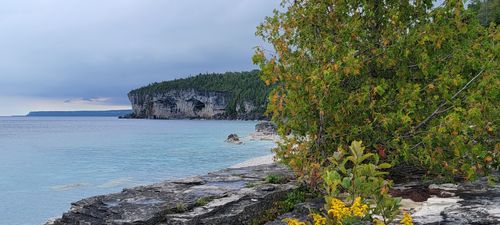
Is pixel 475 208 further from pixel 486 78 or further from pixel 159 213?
pixel 159 213

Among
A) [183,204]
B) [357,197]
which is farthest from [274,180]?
[357,197]

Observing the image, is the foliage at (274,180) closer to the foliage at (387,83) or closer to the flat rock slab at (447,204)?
the foliage at (387,83)

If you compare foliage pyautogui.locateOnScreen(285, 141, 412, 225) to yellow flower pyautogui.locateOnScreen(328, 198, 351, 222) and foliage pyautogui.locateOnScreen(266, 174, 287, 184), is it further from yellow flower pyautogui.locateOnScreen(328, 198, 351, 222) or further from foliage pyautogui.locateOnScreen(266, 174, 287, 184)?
foliage pyautogui.locateOnScreen(266, 174, 287, 184)

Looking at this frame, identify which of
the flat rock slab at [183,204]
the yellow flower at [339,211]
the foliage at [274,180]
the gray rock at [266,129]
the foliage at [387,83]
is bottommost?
the gray rock at [266,129]

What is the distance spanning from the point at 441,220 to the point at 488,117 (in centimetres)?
399

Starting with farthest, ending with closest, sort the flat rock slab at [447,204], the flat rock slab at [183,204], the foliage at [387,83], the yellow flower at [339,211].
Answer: the foliage at [387,83] < the flat rock slab at [183,204] < the flat rock slab at [447,204] < the yellow flower at [339,211]

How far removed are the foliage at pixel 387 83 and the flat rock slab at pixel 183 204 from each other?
3.80ft

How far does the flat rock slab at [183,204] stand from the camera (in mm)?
8602

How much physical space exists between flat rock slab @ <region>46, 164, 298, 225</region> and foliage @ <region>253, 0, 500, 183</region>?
1157 mm

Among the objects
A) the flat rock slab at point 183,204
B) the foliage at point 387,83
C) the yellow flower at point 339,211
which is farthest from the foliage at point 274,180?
the yellow flower at point 339,211

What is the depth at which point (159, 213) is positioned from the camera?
8.67 meters

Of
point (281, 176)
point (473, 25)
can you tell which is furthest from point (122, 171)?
point (473, 25)

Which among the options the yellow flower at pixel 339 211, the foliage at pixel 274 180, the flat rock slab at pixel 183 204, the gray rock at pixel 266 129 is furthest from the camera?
the gray rock at pixel 266 129

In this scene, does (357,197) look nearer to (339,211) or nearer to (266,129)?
(339,211)
